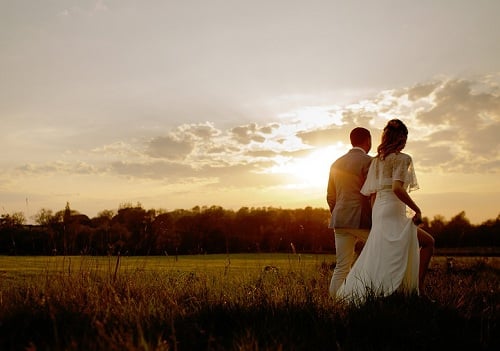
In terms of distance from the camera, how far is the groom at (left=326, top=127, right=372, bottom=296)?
8.67 metres

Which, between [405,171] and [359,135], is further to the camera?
[359,135]

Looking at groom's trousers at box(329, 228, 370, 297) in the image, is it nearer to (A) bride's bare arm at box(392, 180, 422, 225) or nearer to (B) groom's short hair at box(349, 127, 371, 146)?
(A) bride's bare arm at box(392, 180, 422, 225)

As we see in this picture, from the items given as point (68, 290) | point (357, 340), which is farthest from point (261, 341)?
point (68, 290)

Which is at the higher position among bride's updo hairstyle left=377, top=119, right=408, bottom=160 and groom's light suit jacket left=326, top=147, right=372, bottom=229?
bride's updo hairstyle left=377, top=119, right=408, bottom=160

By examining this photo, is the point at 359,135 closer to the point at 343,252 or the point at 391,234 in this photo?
the point at 391,234

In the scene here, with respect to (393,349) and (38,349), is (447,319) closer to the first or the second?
(393,349)

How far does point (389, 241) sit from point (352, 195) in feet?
3.92

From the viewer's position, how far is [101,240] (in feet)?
35.2

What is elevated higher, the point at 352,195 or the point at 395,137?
the point at 395,137

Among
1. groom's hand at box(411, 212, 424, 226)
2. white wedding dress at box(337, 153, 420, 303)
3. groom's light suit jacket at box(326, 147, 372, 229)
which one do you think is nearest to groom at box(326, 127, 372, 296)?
groom's light suit jacket at box(326, 147, 372, 229)

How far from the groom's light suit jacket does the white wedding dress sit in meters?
0.58

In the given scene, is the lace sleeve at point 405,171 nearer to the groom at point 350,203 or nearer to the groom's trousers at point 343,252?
the groom at point 350,203

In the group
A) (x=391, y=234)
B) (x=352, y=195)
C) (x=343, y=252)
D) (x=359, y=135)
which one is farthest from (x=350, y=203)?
(x=359, y=135)

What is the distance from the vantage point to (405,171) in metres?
7.60
